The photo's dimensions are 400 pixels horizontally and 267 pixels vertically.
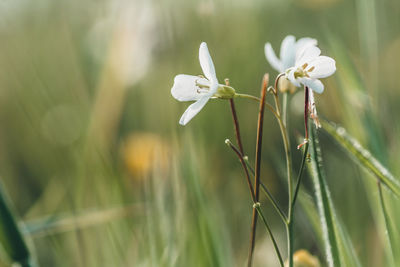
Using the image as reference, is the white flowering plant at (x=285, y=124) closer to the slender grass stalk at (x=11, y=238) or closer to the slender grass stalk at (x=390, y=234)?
the slender grass stalk at (x=390, y=234)

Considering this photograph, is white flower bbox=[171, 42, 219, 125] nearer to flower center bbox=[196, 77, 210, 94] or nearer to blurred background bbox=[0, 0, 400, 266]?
flower center bbox=[196, 77, 210, 94]

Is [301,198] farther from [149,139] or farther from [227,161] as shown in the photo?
[149,139]

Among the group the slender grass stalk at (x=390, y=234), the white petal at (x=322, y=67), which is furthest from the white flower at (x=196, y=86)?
the slender grass stalk at (x=390, y=234)

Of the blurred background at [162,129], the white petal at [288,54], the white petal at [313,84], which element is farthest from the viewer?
the blurred background at [162,129]

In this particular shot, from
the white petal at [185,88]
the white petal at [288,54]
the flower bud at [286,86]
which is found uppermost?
the white petal at [288,54]

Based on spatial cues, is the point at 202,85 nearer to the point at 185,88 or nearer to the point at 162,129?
the point at 185,88

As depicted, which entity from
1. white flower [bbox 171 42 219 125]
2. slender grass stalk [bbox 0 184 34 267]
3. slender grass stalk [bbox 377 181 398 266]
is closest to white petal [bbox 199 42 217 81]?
white flower [bbox 171 42 219 125]
